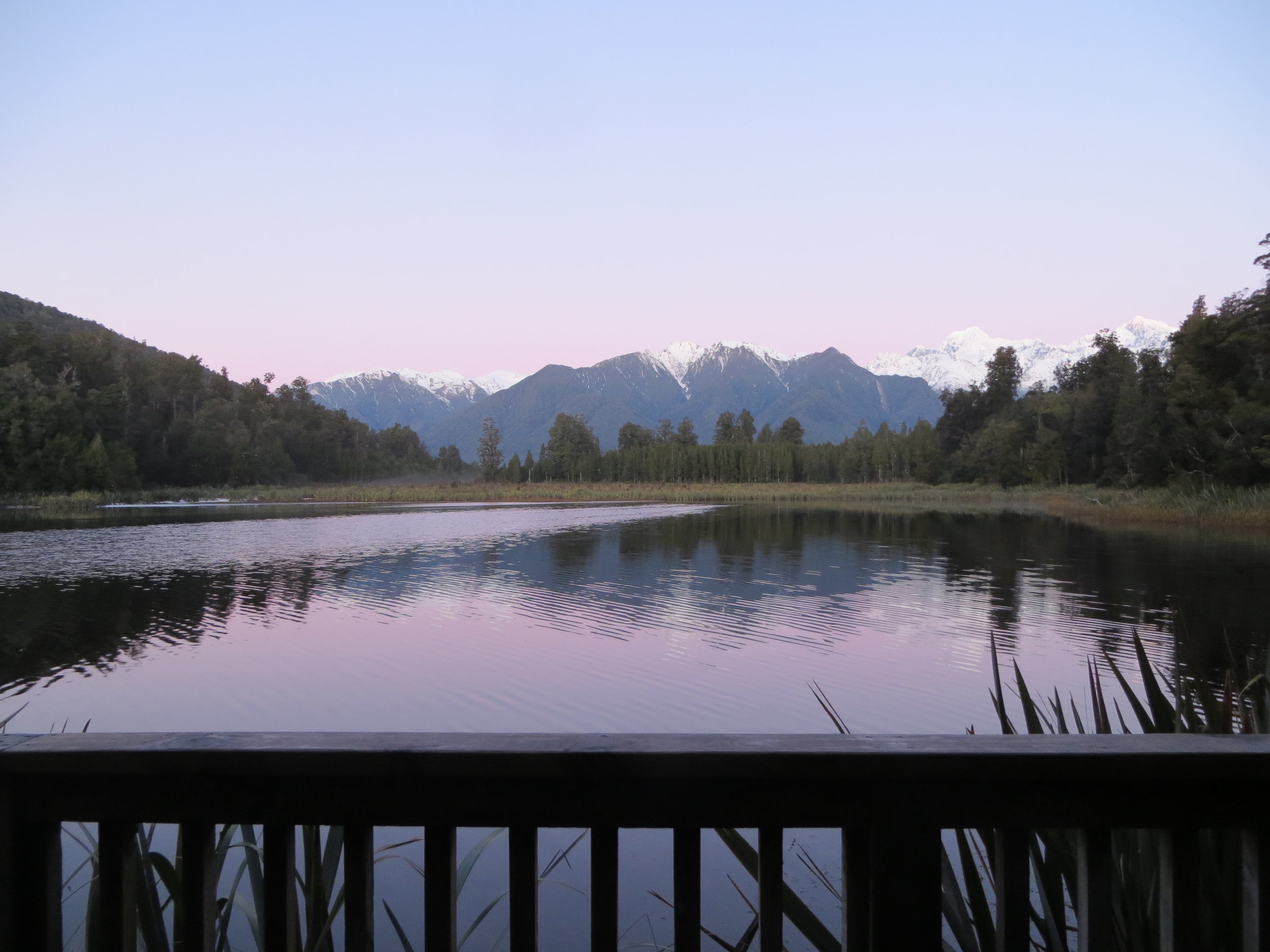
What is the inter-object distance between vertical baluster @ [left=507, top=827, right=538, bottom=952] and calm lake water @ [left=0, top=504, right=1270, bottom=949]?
2330 millimetres

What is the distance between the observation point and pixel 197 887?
5.14ft

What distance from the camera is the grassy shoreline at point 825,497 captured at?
30.0m

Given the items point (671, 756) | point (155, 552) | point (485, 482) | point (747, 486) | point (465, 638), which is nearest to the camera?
point (671, 756)

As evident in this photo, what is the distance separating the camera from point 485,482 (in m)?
88.6

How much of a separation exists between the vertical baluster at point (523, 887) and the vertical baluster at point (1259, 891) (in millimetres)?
1262

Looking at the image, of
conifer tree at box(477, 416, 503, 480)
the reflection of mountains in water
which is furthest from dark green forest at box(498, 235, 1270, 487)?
the reflection of mountains in water

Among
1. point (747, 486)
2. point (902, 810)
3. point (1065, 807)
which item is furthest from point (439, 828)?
point (747, 486)

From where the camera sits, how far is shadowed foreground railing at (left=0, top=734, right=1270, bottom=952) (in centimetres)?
144

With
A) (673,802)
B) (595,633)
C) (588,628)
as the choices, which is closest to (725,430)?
(588,628)

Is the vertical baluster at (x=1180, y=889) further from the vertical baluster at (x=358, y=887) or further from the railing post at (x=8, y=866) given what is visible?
the railing post at (x=8, y=866)

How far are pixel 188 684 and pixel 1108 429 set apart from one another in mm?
60011

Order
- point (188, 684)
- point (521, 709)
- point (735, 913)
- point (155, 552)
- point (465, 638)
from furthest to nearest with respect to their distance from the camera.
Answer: point (155, 552)
point (465, 638)
point (188, 684)
point (521, 709)
point (735, 913)

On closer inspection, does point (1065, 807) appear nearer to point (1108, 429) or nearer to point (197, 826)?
point (197, 826)

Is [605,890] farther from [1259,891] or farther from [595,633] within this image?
[595,633]
